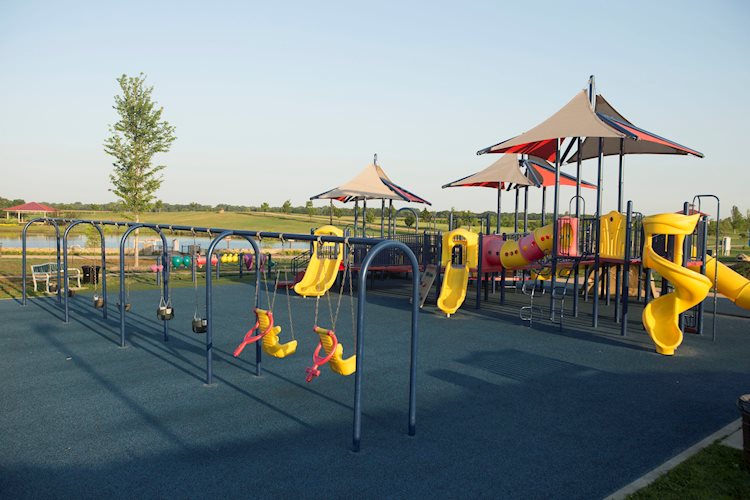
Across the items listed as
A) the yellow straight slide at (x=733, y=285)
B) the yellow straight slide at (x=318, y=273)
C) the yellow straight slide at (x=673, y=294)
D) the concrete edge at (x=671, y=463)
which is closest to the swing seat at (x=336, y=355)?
the concrete edge at (x=671, y=463)

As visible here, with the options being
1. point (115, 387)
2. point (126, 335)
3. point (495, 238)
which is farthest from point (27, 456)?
point (495, 238)

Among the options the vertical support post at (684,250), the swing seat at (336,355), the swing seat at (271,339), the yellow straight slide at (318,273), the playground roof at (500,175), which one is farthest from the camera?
the playground roof at (500,175)

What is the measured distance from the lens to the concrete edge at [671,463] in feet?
14.9

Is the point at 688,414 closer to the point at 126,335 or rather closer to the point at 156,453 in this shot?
the point at 156,453

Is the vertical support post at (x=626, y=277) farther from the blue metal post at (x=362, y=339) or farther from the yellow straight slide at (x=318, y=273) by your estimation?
Answer: the yellow straight slide at (x=318, y=273)

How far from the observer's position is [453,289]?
14.0 metres

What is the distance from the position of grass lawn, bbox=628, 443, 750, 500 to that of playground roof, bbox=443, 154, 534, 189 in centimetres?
1405

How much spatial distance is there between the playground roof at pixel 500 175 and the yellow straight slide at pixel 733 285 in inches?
318

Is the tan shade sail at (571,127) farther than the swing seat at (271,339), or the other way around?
the tan shade sail at (571,127)

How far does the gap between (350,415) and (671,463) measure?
3.51 m

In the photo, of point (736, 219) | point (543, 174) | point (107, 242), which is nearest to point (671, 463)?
point (543, 174)

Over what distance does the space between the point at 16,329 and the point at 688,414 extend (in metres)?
12.6

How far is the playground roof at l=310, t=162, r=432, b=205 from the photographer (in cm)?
2000

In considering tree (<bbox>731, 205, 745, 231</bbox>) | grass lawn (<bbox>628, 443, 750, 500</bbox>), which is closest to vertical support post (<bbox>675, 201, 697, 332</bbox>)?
grass lawn (<bbox>628, 443, 750, 500</bbox>)
